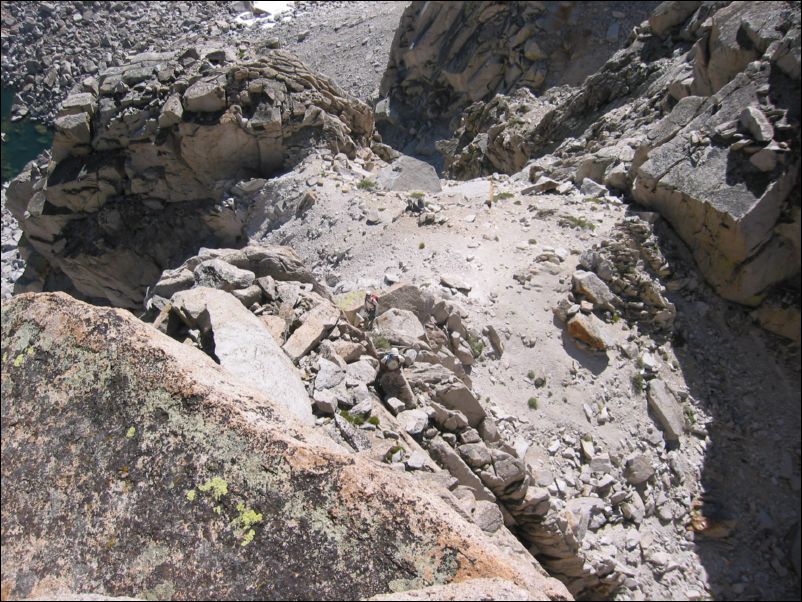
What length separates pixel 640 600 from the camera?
9.92 meters

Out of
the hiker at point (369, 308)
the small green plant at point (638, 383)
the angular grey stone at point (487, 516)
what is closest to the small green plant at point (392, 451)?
the angular grey stone at point (487, 516)

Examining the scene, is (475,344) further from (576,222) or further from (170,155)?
(170,155)

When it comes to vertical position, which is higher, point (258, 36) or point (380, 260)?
point (380, 260)

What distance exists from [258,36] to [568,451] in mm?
48089

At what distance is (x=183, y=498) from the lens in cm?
403

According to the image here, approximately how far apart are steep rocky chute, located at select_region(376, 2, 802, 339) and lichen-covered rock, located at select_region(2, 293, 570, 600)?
11.5 meters

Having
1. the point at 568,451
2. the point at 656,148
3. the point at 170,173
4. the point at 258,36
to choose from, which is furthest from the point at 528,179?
the point at 258,36

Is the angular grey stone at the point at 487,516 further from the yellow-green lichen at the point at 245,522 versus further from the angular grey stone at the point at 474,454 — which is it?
the yellow-green lichen at the point at 245,522

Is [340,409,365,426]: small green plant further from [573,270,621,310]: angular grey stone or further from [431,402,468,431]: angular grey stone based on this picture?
[573,270,621,310]: angular grey stone

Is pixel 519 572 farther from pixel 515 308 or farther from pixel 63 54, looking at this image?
pixel 63 54

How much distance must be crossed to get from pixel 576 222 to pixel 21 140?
45773 mm

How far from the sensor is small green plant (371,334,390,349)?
382 inches

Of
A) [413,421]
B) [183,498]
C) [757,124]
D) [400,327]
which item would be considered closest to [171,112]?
[400,327]

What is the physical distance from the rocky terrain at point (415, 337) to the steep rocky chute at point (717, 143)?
0.07m
